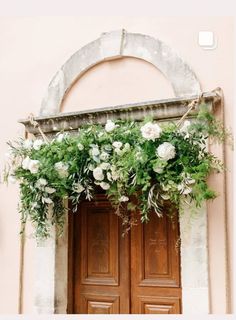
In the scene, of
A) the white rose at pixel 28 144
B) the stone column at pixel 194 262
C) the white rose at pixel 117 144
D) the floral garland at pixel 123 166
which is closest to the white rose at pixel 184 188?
the floral garland at pixel 123 166

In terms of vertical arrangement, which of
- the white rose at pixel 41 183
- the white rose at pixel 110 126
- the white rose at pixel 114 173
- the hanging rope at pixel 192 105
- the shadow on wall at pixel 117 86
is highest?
the shadow on wall at pixel 117 86

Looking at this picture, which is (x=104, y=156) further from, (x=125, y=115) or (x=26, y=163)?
(x=26, y=163)

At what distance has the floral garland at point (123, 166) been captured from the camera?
381 centimetres

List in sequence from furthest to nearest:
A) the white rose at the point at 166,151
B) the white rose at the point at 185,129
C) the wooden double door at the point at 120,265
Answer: the wooden double door at the point at 120,265
the white rose at the point at 185,129
the white rose at the point at 166,151

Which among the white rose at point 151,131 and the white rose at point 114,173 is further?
the white rose at point 114,173

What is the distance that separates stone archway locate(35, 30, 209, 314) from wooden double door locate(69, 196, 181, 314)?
180mm

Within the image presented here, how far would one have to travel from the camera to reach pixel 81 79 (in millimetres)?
4785

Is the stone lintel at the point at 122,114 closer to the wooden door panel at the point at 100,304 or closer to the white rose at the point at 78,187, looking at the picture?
the white rose at the point at 78,187

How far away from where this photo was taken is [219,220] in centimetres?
402

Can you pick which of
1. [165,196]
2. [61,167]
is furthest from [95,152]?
[165,196]

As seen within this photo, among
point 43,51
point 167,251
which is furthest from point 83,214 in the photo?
point 43,51

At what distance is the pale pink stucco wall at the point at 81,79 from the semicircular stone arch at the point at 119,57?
0.06 meters

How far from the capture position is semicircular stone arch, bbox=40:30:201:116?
4.31 m

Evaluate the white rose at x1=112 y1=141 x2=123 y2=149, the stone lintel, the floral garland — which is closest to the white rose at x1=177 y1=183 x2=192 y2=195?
the floral garland
